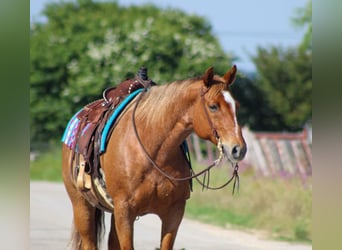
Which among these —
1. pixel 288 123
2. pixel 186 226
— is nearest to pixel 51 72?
pixel 288 123

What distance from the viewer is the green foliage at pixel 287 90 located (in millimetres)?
34125

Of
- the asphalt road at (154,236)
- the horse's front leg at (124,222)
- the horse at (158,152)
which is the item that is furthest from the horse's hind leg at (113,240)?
the asphalt road at (154,236)

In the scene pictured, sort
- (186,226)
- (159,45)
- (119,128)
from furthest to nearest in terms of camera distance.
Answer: (159,45) < (186,226) < (119,128)

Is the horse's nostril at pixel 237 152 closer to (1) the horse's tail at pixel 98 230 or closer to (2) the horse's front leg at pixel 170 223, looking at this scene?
(2) the horse's front leg at pixel 170 223

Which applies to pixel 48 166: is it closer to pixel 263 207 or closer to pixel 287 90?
pixel 263 207

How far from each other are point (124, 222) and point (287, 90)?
29.7 m

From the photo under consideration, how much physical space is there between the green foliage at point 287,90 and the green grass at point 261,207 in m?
17.8

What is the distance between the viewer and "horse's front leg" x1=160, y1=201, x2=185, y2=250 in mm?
5891
